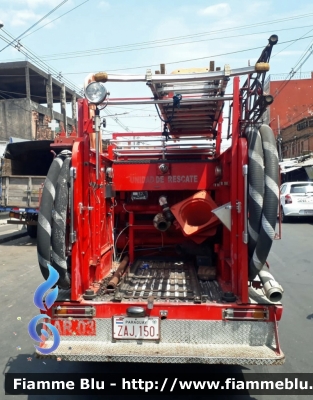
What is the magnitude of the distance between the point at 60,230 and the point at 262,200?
1788 millimetres

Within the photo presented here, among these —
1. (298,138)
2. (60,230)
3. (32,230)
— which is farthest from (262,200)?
(298,138)

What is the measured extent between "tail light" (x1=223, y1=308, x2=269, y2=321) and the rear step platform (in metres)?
0.25

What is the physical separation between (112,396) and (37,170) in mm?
11467

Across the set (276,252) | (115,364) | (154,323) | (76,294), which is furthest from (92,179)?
(276,252)

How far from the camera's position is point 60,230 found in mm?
3404

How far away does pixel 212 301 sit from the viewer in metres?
3.55

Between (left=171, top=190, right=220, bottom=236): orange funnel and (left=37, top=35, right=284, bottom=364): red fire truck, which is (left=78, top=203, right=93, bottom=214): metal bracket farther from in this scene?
(left=171, top=190, right=220, bottom=236): orange funnel

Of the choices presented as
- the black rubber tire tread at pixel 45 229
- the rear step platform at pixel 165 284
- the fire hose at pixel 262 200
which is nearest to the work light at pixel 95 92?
the black rubber tire tread at pixel 45 229

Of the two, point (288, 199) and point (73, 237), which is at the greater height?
point (73, 237)

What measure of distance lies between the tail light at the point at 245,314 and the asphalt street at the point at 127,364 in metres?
0.81

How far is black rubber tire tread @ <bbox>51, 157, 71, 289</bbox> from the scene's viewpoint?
3.41m

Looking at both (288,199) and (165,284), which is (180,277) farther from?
(288,199)

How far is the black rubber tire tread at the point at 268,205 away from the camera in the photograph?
10.4ft

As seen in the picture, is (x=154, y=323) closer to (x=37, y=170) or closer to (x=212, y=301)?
(x=212, y=301)
